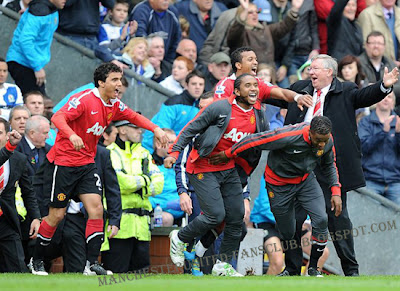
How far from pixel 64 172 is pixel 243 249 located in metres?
3.56

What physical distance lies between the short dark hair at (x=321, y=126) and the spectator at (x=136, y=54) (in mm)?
5978

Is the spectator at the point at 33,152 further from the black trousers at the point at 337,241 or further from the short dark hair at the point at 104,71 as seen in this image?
the black trousers at the point at 337,241

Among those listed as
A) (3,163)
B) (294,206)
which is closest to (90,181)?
(3,163)

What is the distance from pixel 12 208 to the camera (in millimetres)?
11406

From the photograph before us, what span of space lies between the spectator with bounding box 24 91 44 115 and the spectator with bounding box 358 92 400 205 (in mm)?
5017

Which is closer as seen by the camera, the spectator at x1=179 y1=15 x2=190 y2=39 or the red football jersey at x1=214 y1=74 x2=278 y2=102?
the red football jersey at x1=214 y1=74 x2=278 y2=102

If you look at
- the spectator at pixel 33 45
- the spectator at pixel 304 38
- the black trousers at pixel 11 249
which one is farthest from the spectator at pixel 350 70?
the black trousers at pixel 11 249

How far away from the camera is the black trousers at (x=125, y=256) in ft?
41.4

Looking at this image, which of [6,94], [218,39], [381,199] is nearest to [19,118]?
[6,94]

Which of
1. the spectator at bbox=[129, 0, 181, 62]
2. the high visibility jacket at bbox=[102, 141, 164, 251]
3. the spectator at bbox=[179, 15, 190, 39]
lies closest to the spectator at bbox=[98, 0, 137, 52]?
the spectator at bbox=[129, 0, 181, 62]

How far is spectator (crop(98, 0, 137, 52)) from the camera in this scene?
15.9 metres

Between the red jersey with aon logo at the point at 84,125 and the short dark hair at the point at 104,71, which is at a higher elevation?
the short dark hair at the point at 104,71

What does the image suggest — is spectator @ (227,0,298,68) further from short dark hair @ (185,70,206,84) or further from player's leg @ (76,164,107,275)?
player's leg @ (76,164,107,275)

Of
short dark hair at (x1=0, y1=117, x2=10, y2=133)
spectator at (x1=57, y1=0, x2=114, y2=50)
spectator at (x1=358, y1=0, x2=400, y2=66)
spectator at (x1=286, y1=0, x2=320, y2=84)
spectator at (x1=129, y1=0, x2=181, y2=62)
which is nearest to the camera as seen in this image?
short dark hair at (x1=0, y1=117, x2=10, y2=133)
